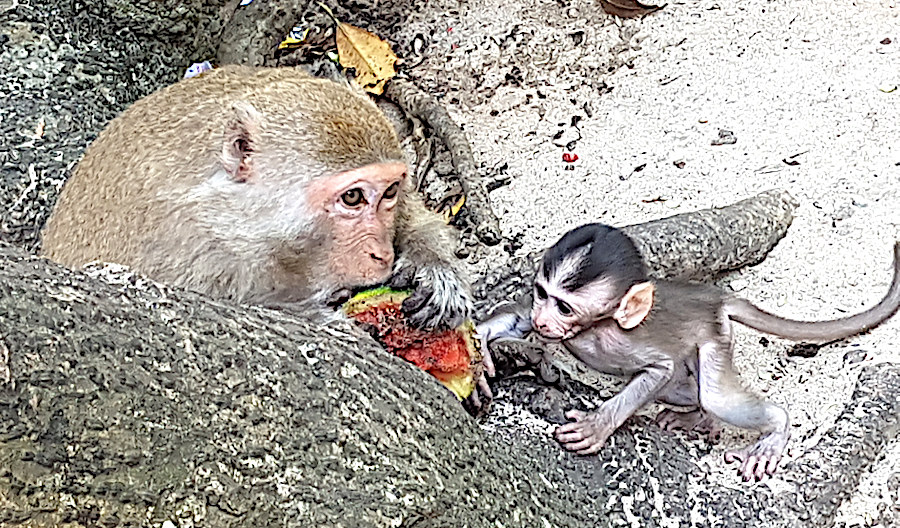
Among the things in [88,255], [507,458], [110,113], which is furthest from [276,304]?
[110,113]

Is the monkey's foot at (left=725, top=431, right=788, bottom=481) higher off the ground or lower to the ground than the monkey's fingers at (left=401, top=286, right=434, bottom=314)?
lower

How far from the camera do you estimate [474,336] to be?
2676 mm

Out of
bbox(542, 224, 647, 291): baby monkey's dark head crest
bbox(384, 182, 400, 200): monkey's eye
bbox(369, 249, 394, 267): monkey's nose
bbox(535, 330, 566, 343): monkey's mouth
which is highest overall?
bbox(384, 182, 400, 200): monkey's eye

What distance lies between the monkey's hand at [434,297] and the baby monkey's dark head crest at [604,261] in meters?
0.32

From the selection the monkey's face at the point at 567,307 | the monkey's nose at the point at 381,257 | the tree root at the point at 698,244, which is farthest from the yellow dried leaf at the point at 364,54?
the monkey's nose at the point at 381,257

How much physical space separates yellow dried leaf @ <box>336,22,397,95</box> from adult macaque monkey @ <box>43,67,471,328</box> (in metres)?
2.16

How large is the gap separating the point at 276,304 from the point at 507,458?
78cm

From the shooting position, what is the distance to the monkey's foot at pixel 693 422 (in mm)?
2977

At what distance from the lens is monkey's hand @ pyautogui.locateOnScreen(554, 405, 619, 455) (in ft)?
7.72

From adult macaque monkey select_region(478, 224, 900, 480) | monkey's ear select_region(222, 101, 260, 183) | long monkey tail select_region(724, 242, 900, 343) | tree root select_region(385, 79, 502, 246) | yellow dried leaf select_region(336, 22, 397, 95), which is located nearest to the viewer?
monkey's ear select_region(222, 101, 260, 183)

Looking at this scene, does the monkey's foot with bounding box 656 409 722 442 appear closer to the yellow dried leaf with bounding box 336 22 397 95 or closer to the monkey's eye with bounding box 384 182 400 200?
the monkey's eye with bounding box 384 182 400 200

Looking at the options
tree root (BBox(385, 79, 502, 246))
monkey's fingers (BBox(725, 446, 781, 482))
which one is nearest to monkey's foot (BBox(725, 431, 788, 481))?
monkey's fingers (BBox(725, 446, 781, 482))

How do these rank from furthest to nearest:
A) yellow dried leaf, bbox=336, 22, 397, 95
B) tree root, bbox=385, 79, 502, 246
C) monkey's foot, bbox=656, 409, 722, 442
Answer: yellow dried leaf, bbox=336, 22, 397, 95
tree root, bbox=385, 79, 502, 246
monkey's foot, bbox=656, 409, 722, 442

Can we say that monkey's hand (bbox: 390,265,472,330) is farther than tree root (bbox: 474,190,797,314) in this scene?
No
